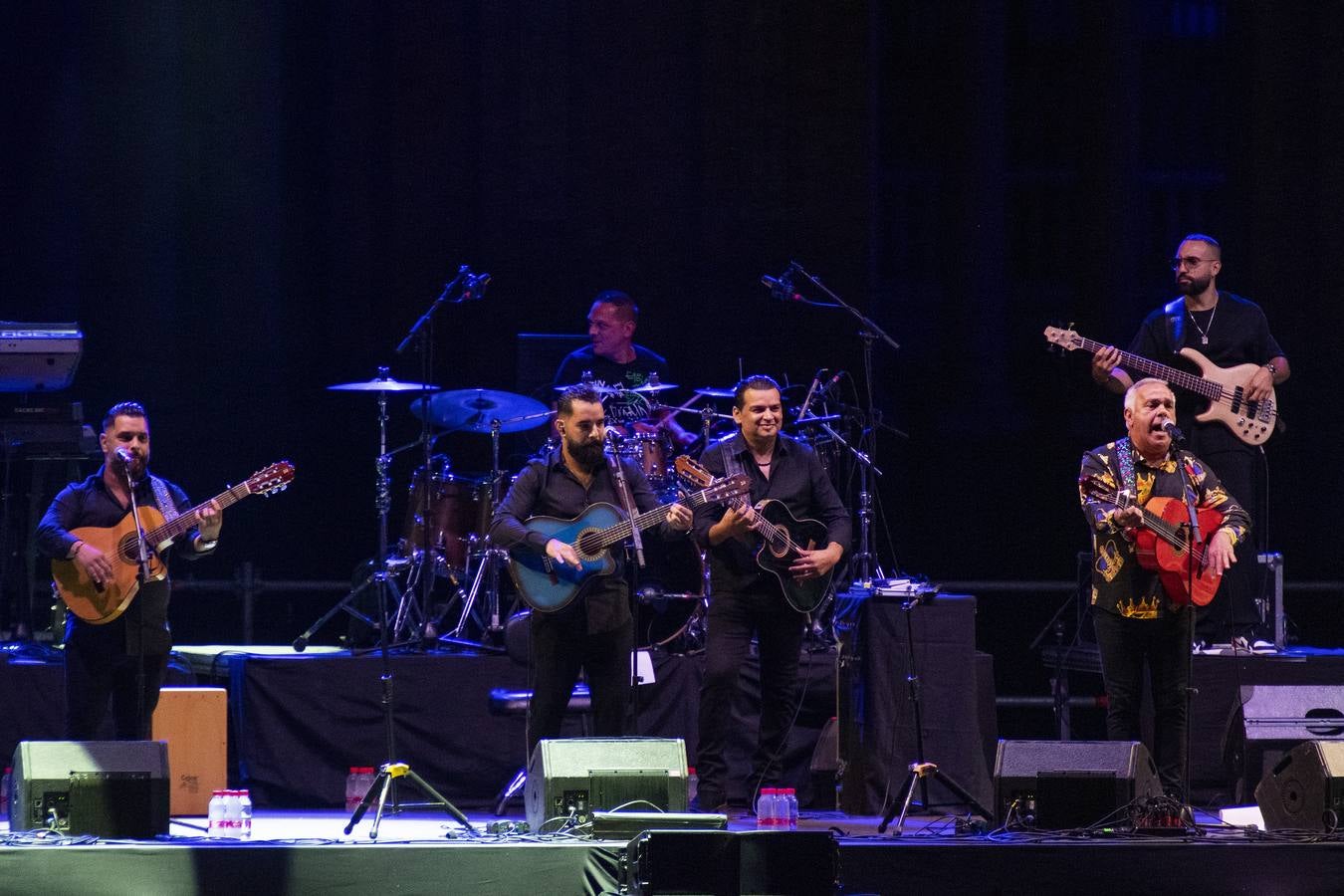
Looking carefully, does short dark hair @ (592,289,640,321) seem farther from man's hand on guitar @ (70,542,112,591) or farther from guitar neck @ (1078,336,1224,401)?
man's hand on guitar @ (70,542,112,591)

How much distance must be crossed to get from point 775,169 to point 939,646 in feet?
12.7

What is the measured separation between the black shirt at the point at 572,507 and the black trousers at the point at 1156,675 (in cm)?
207

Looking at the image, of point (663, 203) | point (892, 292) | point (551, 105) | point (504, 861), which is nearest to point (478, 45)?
point (551, 105)

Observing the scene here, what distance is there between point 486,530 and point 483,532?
2 cm

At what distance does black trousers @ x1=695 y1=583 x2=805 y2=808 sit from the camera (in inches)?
340

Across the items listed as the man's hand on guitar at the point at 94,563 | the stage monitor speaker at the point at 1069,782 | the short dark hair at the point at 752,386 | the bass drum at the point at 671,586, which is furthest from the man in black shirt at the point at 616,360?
the stage monitor speaker at the point at 1069,782

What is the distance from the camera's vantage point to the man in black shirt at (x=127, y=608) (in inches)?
344

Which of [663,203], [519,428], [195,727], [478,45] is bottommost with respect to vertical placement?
[195,727]

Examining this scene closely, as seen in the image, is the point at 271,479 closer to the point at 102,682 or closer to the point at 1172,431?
the point at 102,682

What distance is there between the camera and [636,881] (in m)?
6.54

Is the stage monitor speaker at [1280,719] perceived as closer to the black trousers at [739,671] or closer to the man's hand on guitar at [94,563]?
the black trousers at [739,671]

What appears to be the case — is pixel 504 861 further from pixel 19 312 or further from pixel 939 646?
pixel 19 312

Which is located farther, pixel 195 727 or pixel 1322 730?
pixel 195 727

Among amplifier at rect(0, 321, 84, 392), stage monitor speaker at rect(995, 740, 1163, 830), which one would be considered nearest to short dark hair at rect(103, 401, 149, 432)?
amplifier at rect(0, 321, 84, 392)
